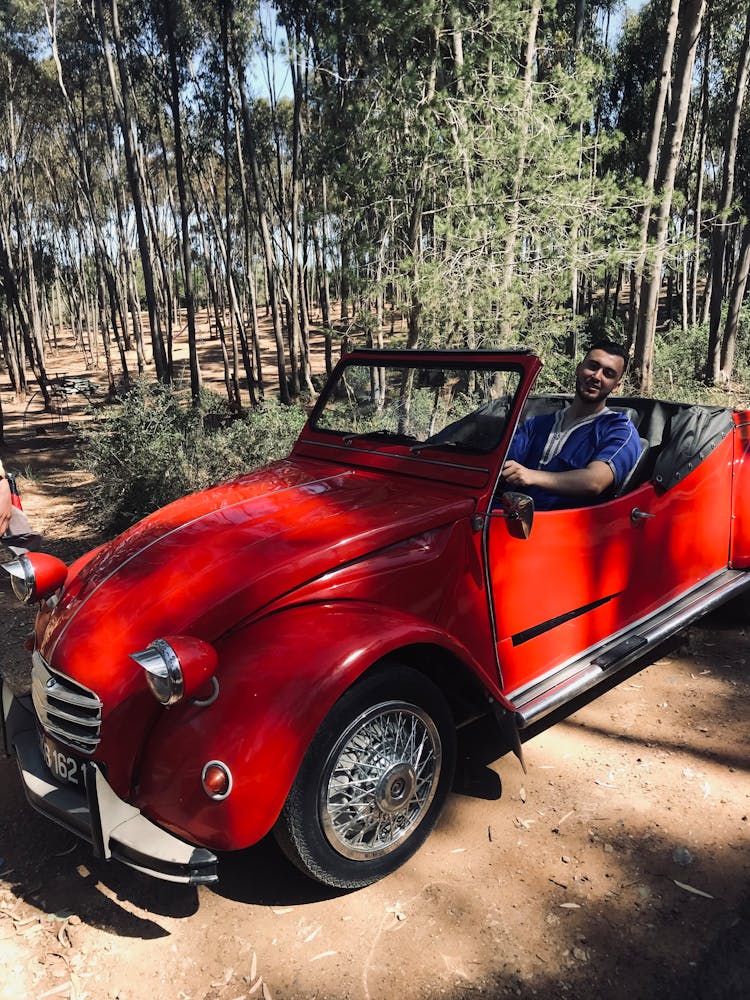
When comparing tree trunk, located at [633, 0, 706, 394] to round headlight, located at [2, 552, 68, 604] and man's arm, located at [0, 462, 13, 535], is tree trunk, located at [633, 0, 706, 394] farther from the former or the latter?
round headlight, located at [2, 552, 68, 604]

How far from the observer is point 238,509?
298 cm

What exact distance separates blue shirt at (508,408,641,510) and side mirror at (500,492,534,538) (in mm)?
507

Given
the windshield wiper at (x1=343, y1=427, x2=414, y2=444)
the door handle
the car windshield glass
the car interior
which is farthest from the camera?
the car interior

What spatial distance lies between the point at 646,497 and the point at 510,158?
244 inches

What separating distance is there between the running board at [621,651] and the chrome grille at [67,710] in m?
1.63

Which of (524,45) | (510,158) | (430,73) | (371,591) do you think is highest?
(524,45)

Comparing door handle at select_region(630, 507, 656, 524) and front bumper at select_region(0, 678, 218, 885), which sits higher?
door handle at select_region(630, 507, 656, 524)

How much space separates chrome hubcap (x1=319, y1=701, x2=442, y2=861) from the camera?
230cm

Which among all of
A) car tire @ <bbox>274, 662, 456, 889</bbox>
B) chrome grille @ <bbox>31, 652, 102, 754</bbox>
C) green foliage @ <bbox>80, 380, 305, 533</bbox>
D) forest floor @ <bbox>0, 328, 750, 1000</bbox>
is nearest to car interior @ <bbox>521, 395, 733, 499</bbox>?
forest floor @ <bbox>0, 328, 750, 1000</bbox>

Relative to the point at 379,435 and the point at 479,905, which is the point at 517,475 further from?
the point at 479,905

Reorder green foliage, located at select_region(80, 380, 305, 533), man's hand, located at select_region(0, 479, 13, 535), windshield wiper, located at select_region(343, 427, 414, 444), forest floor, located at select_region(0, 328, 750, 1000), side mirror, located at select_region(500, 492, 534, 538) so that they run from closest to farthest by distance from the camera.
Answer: forest floor, located at select_region(0, 328, 750, 1000), side mirror, located at select_region(500, 492, 534, 538), windshield wiper, located at select_region(343, 427, 414, 444), man's hand, located at select_region(0, 479, 13, 535), green foliage, located at select_region(80, 380, 305, 533)

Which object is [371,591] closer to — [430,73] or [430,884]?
[430,884]

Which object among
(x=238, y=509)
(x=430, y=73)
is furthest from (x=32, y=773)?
(x=430, y=73)

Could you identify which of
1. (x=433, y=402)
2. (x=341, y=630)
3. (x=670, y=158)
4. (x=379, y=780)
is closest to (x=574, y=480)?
(x=433, y=402)
